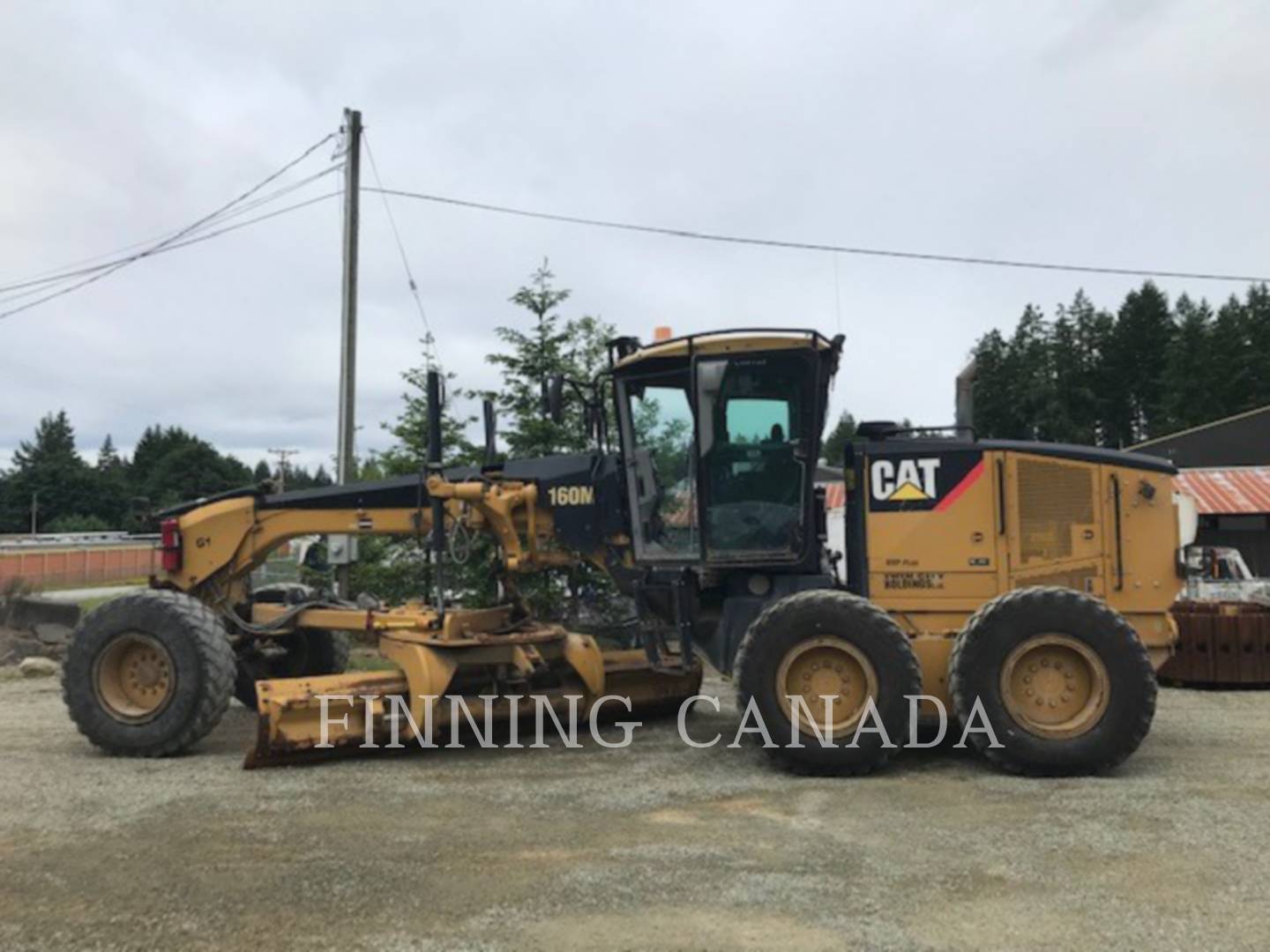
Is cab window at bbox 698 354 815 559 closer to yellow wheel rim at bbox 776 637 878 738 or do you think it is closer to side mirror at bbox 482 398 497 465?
yellow wheel rim at bbox 776 637 878 738

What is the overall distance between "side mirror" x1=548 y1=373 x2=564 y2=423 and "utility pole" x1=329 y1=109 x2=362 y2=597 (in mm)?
6092

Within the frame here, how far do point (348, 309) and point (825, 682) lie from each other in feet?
28.7

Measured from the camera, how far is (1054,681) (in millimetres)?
6852

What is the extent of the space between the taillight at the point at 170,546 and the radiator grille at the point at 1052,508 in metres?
6.74

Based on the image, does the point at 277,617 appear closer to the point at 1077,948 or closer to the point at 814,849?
the point at 814,849

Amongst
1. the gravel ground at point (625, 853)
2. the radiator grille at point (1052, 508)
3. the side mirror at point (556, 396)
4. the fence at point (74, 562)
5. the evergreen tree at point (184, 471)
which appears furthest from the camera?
the evergreen tree at point (184, 471)

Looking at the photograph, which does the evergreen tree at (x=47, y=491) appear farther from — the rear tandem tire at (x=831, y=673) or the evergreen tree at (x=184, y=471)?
the rear tandem tire at (x=831, y=673)

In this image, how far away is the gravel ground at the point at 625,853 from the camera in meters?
4.23

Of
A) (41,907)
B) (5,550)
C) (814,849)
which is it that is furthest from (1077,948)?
(5,550)

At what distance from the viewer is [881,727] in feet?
22.1

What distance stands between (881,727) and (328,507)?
480cm

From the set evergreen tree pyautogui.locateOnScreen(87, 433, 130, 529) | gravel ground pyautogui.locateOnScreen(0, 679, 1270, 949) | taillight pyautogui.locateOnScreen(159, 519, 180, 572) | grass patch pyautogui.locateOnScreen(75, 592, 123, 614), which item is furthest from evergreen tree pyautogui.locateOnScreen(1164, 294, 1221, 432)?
evergreen tree pyautogui.locateOnScreen(87, 433, 130, 529)

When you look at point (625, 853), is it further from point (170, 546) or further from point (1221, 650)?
point (1221, 650)

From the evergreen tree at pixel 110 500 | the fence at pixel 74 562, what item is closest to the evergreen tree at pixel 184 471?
the evergreen tree at pixel 110 500
